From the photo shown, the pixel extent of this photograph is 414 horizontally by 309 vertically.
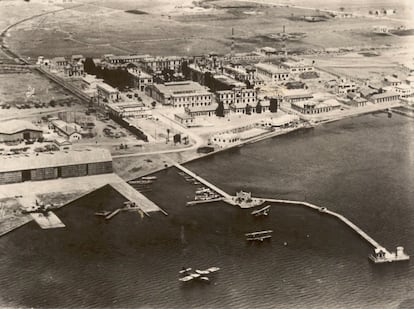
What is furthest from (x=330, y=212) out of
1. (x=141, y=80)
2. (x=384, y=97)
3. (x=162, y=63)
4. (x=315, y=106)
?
(x=162, y=63)

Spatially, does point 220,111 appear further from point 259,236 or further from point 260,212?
point 259,236

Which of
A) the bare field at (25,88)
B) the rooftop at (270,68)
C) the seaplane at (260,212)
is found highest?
the rooftop at (270,68)

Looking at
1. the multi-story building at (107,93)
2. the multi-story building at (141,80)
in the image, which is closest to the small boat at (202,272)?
the multi-story building at (107,93)

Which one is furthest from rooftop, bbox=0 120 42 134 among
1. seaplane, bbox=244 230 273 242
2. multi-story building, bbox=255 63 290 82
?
multi-story building, bbox=255 63 290 82

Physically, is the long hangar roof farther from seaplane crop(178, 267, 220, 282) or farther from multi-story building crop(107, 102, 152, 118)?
multi-story building crop(107, 102, 152, 118)

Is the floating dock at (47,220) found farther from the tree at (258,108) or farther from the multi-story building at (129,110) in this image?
the tree at (258,108)

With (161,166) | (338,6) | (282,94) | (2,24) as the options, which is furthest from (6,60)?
(338,6)
